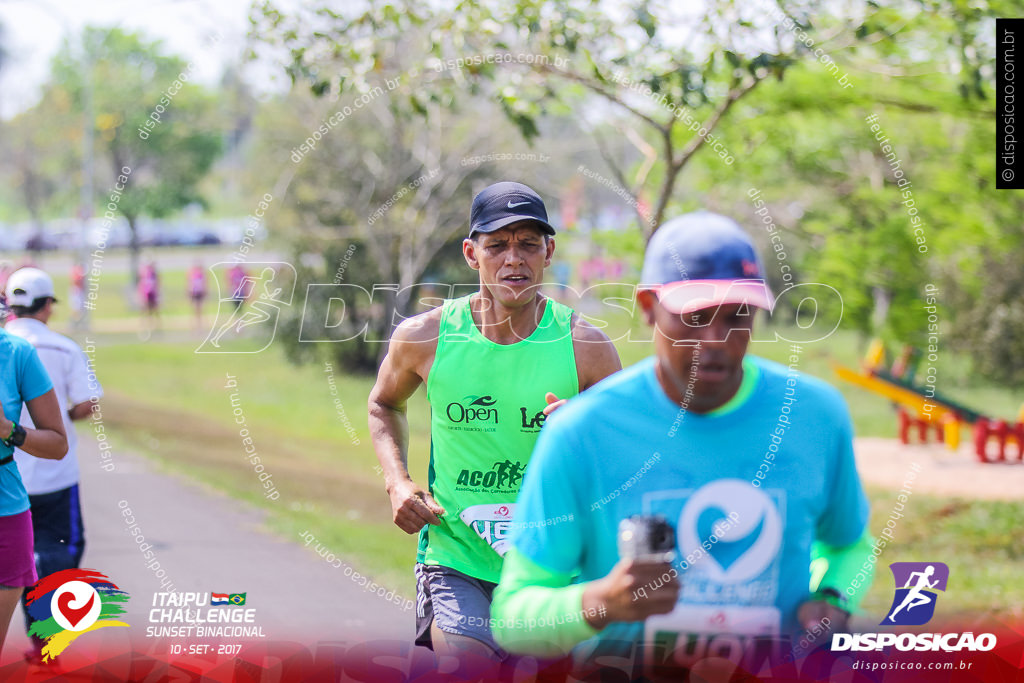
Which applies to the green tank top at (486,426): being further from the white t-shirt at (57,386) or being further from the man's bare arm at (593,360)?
the white t-shirt at (57,386)

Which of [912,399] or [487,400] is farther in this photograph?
[912,399]

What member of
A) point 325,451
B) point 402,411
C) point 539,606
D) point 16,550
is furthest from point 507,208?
point 325,451

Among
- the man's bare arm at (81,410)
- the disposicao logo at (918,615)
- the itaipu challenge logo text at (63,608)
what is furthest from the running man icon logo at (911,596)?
the man's bare arm at (81,410)

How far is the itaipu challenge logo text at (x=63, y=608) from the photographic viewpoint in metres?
4.46

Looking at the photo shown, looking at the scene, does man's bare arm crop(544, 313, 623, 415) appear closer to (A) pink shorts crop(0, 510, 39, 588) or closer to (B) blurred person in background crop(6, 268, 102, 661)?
(A) pink shorts crop(0, 510, 39, 588)

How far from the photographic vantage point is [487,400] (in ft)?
11.5

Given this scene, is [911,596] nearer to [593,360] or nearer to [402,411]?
[593,360]

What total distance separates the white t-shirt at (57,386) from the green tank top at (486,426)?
2.16 m

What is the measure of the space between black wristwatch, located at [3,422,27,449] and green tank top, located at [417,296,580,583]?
142 centimetres

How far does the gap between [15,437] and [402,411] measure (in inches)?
52.1

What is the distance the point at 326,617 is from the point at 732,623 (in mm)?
4357

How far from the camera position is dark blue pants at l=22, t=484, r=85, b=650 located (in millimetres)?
4887

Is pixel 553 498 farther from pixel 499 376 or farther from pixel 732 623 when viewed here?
pixel 499 376

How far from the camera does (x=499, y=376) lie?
11.6ft
